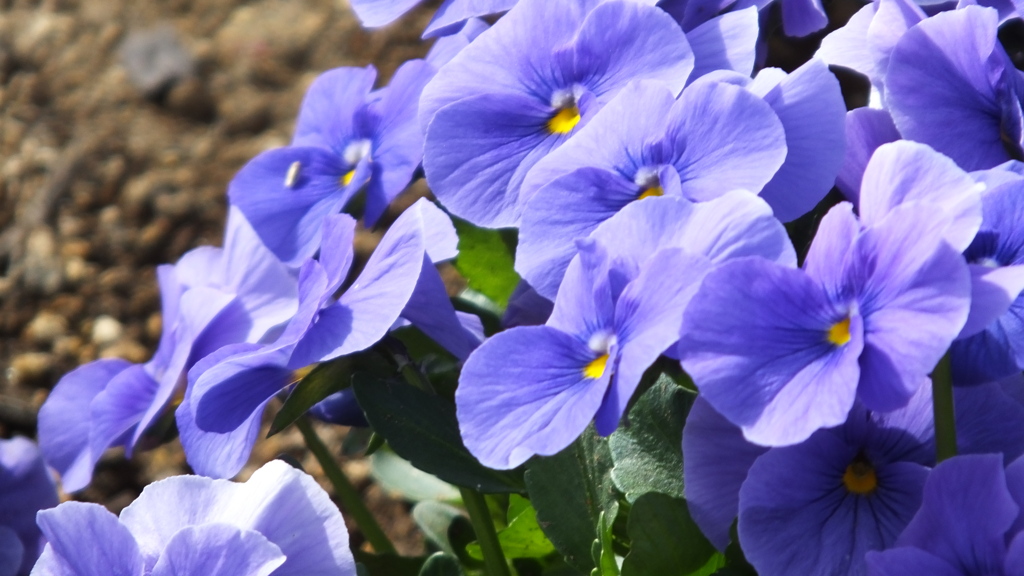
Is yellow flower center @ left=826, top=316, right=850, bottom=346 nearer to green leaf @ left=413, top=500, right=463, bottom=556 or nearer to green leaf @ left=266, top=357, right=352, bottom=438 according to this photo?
green leaf @ left=266, top=357, right=352, bottom=438

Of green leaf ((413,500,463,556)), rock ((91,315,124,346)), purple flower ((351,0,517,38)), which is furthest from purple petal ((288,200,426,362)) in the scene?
rock ((91,315,124,346))

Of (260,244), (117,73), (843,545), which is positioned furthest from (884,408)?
(117,73)

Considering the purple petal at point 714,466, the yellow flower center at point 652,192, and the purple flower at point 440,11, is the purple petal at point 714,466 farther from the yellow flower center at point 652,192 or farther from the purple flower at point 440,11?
the purple flower at point 440,11

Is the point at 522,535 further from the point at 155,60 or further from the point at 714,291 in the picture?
the point at 155,60

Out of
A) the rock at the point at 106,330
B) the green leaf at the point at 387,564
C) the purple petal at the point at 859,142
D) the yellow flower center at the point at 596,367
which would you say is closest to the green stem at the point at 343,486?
the green leaf at the point at 387,564

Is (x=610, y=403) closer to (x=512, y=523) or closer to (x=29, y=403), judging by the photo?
(x=512, y=523)

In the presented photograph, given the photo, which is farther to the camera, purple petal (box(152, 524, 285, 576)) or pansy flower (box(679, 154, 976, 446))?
purple petal (box(152, 524, 285, 576))
